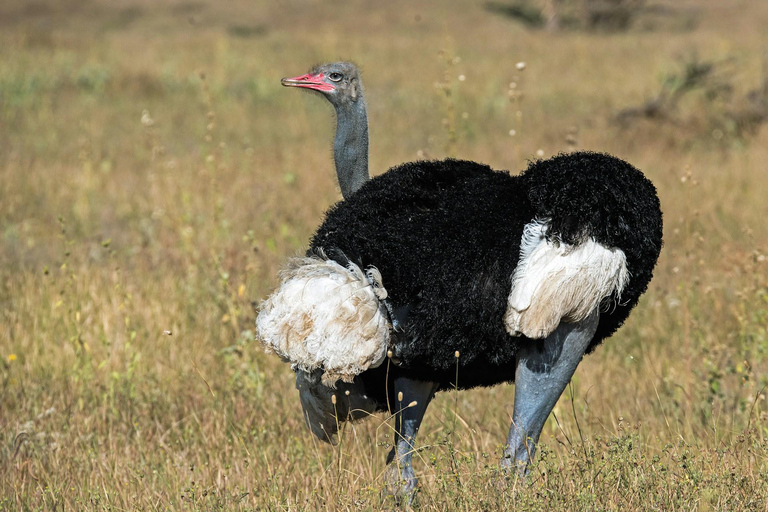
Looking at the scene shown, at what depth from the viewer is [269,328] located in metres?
2.58

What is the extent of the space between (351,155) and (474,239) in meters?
0.93

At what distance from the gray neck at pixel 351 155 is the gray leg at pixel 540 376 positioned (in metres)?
1.01

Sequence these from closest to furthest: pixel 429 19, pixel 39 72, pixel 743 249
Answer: pixel 743 249
pixel 39 72
pixel 429 19

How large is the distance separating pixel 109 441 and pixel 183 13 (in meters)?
36.3

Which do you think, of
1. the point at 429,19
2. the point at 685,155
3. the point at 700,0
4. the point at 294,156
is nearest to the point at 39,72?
the point at 294,156

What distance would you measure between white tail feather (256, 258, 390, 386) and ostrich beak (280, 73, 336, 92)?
1222 mm

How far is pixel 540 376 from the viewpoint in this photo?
2844mm

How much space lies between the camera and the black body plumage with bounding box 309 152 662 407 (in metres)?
2.64

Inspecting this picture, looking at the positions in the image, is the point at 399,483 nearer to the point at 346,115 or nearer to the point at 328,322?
the point at 328,322

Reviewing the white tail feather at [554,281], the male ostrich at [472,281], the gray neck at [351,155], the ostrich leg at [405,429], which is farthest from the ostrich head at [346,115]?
the white tail feather at [554,281]

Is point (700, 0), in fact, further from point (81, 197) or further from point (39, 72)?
point (81, 197)

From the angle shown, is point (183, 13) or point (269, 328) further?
point (183, 13)

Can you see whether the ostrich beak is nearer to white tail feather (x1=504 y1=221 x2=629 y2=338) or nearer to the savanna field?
the savanna field

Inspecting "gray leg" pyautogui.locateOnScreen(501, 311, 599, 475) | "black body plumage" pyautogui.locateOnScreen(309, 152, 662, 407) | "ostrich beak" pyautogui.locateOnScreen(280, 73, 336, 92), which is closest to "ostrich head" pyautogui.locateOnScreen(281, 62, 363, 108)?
"ostrich beak" pyautogui.locateOnScreen(280, 73, 336, 92)
